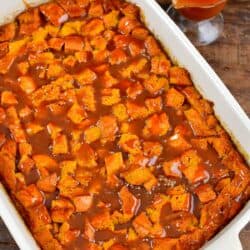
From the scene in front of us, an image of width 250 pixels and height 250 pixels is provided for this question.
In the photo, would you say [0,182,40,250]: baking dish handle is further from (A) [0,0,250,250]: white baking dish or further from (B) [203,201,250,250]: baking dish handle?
(B) [203,201,250,250]: baking dish handle

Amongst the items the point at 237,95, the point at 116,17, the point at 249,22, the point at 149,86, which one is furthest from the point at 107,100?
the point at 249,22

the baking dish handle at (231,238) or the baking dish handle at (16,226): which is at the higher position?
the baking dish handle at (16,226)

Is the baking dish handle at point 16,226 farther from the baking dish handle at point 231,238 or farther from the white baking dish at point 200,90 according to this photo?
the baking dish handle at point 231,238

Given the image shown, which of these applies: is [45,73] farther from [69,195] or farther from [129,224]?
[129,224]

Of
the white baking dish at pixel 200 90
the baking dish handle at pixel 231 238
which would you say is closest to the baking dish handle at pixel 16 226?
the white baking dish at pixel 200 90

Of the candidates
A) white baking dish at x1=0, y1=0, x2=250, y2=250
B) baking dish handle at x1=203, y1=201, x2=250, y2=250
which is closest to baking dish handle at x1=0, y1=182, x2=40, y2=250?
white baking dish at x1=0, y1=0, x2=250, y2=250

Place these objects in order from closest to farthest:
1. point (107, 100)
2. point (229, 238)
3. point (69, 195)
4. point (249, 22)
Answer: point (229, 238) → point (69, 195) → point (107, 100) → point (249, 22)

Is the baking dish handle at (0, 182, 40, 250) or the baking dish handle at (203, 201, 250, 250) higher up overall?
the baking dish handle at (0, 182, 40, 250)

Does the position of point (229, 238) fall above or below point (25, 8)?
below
